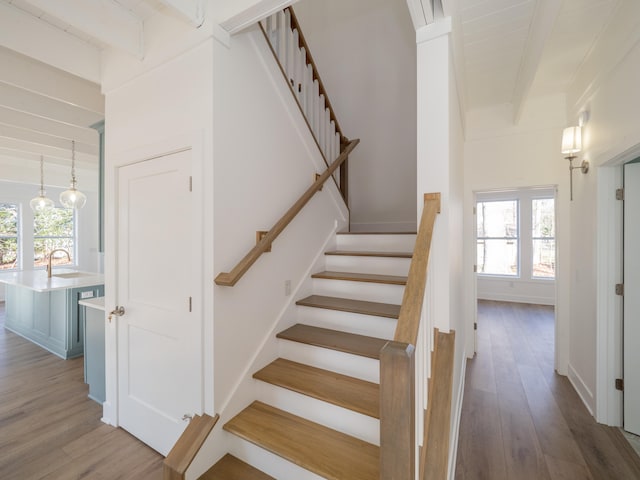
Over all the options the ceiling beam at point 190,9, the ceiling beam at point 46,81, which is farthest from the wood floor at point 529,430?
the ceiling beam at point 46,81

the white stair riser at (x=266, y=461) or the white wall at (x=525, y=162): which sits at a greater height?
the white wall at (x=525, y=162)

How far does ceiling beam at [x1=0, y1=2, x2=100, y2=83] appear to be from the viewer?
6.03 feet

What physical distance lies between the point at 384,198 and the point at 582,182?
207 centimetres

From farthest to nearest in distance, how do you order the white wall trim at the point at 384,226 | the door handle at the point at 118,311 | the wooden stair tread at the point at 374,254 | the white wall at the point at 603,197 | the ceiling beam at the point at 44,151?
the ceiling beam at the point at 44,151, the white wall trim at the point at 384,226, the wooden stair tread at the point at 374,254, the door handle at the point at 118,311, the white wall at the point at 603,197

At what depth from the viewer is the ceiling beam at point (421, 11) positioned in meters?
1.63

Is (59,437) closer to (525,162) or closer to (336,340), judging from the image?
(336,340)

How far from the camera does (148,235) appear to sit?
2051 mm

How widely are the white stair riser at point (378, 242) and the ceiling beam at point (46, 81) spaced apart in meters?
2.66

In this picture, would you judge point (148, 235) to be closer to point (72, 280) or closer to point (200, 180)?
point (200, 180)

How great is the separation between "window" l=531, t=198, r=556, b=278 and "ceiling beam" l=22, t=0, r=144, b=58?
766 centimetres

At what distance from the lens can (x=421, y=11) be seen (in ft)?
5.53

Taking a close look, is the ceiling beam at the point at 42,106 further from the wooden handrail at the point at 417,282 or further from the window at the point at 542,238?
the window at the point at 542,238

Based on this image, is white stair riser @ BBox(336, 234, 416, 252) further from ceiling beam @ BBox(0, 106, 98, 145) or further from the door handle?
ceiling beam @ BBox(0, 106, 98, 145)

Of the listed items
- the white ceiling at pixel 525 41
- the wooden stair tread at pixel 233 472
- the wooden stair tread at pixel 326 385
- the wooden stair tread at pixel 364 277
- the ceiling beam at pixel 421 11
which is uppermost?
the white ceiling at pixel 525 41
